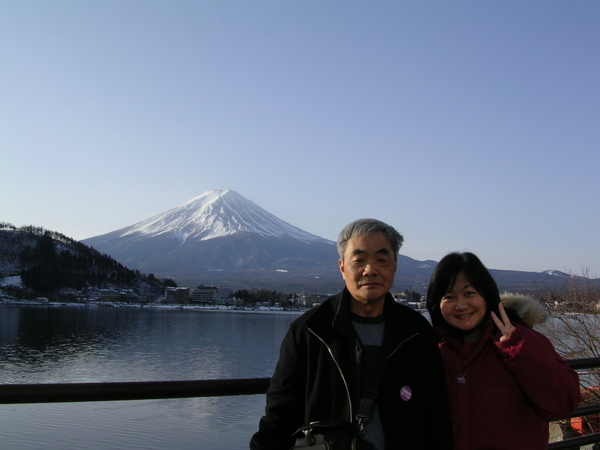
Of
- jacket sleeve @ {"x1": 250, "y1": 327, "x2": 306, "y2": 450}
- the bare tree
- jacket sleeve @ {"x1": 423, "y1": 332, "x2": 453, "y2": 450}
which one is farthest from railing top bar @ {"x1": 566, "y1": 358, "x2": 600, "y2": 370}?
the bare tree

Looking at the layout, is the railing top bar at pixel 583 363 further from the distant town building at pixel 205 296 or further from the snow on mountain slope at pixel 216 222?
the snow on mountain slope at pixel 216 222

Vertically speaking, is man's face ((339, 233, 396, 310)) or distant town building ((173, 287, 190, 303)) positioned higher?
man's face ((339, 233, 396, 310))

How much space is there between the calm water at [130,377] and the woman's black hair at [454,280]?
11635 millimetres

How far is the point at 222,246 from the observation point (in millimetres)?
166250

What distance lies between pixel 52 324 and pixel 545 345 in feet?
164

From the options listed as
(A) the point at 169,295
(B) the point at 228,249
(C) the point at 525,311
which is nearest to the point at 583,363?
(C) the point at 525,311

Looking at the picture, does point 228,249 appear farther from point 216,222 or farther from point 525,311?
point 525,311

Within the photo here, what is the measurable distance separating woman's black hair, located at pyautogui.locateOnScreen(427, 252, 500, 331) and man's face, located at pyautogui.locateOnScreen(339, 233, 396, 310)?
257mm

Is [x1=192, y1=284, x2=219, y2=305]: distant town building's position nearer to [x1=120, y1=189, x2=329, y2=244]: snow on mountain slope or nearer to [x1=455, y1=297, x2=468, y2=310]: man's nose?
[x1=120, y1=189, x2=329, y2=244]: snow on mountain slope

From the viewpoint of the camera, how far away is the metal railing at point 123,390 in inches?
75.3

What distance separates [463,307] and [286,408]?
747mm

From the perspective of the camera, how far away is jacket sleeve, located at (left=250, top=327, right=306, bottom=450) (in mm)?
1906

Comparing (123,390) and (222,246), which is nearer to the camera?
(123,390)

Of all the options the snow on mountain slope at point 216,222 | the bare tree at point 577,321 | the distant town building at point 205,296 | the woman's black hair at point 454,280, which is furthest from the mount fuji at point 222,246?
the woman's black hair at point 454,280
